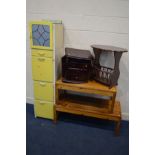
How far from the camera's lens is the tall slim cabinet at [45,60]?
2.51 metres

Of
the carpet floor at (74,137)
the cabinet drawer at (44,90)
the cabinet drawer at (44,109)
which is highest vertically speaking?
the cabinet drawer at (44,90)

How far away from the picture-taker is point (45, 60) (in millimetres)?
2615

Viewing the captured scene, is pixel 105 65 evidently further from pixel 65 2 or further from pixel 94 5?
pixel 65 2

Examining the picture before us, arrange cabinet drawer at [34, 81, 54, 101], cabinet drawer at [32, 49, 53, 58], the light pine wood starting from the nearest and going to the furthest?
the light pine wood < cabinet drawer at [32, 49, 53, 58] < cabinet drawer at [34, 81, 54, 101]

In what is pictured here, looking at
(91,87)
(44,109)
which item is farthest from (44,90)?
(91,87)

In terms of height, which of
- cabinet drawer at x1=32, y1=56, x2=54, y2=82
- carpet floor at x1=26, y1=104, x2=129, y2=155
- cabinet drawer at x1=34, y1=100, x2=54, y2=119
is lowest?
carpet floor at x1=26, y1=104, x2=129, y2=155

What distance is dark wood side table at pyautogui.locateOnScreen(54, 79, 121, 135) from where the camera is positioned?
250 cm

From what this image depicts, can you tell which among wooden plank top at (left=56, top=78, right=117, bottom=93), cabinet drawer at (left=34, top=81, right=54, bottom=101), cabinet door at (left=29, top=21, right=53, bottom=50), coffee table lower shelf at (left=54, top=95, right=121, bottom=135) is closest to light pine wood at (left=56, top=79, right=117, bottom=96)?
wooden plank top at (left=56, top=78, right=117, bottom=93)

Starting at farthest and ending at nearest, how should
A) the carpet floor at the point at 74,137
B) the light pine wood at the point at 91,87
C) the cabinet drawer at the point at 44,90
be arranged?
the cabinet drawer at the point at 44,90
the light pine wood at the point at 91,87
the carpet floor at the point at 74,137

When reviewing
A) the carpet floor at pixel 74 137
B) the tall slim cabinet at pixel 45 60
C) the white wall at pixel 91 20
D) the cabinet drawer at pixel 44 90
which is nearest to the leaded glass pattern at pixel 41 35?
the tall slim cabinet at pixel 45 60

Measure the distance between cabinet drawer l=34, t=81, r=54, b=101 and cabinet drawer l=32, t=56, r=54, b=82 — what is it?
77 millimetres

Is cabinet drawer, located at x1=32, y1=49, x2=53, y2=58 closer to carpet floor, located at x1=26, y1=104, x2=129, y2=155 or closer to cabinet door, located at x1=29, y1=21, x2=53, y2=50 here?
cabinet door, located at x1=29, y1=21, x2=53, y2=50

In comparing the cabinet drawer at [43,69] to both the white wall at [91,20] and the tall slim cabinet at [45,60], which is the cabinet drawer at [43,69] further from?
the white wall at [91,20]
